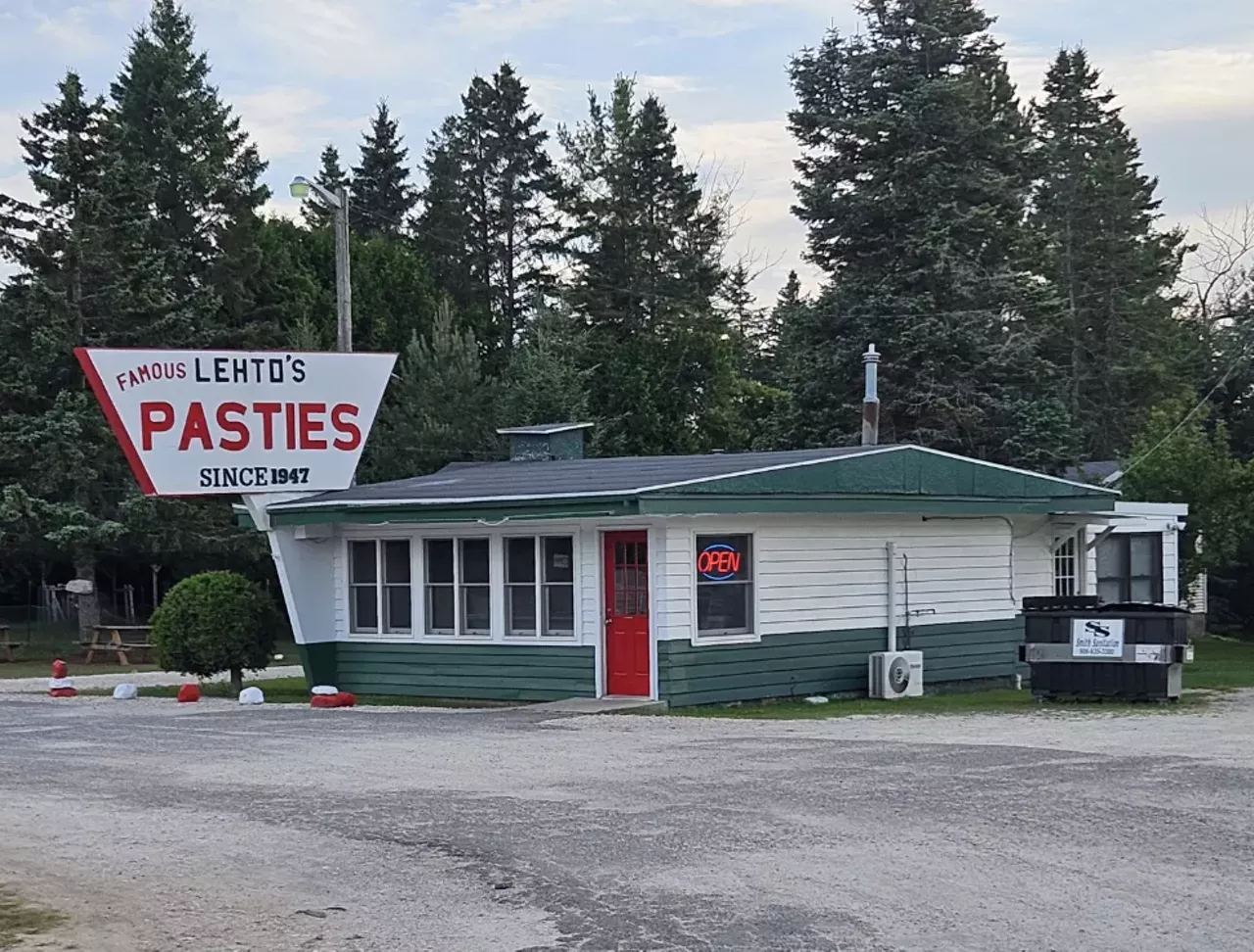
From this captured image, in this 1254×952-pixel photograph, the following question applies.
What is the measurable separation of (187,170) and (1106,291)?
92.9ft

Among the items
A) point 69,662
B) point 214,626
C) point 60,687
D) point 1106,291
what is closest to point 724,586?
point 214,626

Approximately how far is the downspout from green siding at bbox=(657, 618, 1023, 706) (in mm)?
115

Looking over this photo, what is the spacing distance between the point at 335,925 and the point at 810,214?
37.7 m

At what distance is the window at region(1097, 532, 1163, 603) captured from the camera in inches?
1153

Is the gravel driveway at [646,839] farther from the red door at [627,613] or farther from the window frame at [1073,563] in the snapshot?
the window frame at [1073,563]

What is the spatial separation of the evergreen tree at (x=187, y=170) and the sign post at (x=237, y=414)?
23.1 m

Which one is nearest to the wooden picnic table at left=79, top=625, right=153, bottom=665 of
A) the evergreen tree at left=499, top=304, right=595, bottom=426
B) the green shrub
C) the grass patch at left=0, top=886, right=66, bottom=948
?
the evergreen tree at left=499, top=304, right=595, bottom=426

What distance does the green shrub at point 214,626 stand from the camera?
23.9m

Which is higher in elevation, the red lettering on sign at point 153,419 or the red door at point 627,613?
the red lettering on sign at point 153,419

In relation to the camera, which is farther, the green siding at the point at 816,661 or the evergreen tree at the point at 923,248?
the evergreen tree at the point at 923,248

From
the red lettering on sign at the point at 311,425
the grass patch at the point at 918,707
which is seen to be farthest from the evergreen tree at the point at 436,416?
the grass patch at the point at 918,707

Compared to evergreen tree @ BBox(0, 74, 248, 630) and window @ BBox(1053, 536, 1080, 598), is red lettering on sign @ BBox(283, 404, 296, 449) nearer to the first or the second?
window @ BBox(1053, 536, 1080, 598)

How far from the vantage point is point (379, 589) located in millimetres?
23047

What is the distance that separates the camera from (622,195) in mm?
55469
